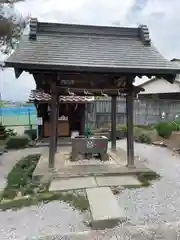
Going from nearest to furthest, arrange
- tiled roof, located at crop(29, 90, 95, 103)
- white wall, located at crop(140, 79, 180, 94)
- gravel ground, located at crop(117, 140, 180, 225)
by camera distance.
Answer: gravel ground, located at crop(117, 140, 180, 225)
tiled roof, located at crop(29, 90, 95, 103)
white wall, located at crop(140, 79, 180, 94)

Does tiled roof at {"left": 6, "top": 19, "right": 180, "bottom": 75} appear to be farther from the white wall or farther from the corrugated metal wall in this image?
the white wall

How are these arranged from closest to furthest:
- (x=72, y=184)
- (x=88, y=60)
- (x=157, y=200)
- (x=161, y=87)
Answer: (x=157, y=200), (x=72, y=184), (x=88, y=60), (x=161, y=87)

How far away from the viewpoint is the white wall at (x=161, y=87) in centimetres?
2001

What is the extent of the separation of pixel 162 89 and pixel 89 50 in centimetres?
1634

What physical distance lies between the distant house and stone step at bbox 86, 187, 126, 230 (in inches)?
601

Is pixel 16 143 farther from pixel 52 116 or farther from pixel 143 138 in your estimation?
pixel 52 116

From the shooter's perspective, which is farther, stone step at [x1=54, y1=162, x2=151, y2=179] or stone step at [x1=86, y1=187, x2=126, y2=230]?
stone step at [x1=54, y1=162, x2=151, y2=179]

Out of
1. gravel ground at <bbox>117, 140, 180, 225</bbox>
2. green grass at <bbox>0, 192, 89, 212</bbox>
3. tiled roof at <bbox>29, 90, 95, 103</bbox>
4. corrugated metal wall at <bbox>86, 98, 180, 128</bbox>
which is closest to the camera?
gravel ground at <bbox>117, 140, 180, 225</bbox>

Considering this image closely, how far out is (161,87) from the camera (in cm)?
2159

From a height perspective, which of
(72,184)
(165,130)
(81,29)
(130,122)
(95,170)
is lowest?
(72,184)

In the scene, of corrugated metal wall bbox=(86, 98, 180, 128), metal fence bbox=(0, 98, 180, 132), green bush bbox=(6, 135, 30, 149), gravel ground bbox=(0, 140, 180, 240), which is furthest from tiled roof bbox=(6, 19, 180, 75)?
corrugated metal wall bbox=(86, 98, 180, 128)

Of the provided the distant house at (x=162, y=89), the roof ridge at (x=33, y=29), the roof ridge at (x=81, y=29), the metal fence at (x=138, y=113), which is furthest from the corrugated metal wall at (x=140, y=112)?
the roof ridge at (x=33, y=29)

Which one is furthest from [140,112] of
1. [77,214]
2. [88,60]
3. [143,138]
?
[77,214]

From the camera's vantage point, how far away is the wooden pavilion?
5504mm
